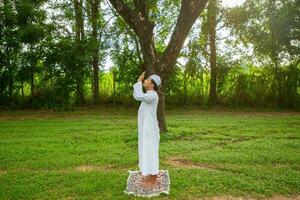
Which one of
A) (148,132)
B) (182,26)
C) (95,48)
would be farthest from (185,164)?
(95,48)

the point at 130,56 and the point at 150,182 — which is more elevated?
the point at 130,56

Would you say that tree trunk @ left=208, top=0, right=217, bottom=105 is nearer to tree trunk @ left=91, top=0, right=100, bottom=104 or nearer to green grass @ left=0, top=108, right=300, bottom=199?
green grass @ left=0, top=108, right=300, bottom=199

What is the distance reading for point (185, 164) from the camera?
9938 millimetres

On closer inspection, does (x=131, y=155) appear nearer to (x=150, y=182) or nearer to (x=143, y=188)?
(x=150, y=182)

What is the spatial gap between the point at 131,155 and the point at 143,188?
2.53m

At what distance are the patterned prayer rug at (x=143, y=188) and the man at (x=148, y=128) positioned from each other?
0.18m

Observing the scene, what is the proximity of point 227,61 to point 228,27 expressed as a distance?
1.61m

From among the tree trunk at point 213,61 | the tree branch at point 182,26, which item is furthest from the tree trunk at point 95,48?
the tree branch at point 182,26

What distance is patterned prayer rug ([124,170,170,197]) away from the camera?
7.86m

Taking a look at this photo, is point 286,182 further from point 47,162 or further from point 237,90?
point 237,90

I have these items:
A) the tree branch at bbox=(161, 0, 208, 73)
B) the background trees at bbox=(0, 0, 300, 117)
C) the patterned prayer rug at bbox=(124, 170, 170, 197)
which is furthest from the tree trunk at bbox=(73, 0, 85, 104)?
the patterned prayer rug at bbox=(124, 170, 170, 197)

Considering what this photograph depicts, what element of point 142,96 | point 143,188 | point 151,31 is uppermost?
point 151,31

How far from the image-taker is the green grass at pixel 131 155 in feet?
26.8

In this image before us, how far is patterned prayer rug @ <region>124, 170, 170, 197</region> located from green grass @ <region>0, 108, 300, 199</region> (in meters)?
0.13
